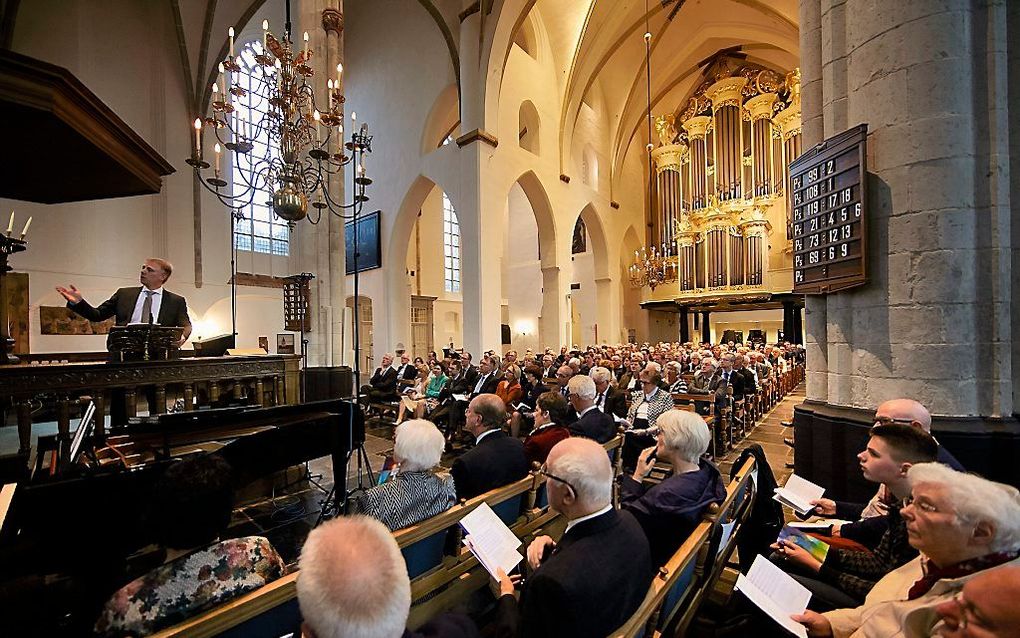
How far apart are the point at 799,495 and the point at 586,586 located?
1.79 m

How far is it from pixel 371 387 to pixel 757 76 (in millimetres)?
18525

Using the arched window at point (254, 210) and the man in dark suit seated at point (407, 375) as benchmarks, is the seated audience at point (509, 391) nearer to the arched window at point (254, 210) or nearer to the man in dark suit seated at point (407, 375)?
the man in dark suit seated at point (407, 375)

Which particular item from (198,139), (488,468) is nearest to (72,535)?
(488,468)

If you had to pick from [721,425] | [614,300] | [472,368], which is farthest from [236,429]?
[614,300]

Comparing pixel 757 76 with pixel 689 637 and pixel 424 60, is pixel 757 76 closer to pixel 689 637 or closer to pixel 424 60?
pixel 424 60

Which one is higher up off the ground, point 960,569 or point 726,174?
point 726,174

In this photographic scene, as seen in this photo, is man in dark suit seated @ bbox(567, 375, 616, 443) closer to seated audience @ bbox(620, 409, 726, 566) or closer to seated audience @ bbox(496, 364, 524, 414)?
seated audience @ bbox(620, 409, 726, 566)

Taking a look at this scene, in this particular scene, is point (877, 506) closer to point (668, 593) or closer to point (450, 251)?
point (668, 593)

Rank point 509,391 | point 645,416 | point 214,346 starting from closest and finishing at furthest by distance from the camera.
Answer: point 645,416, point 214,346, point 509,391

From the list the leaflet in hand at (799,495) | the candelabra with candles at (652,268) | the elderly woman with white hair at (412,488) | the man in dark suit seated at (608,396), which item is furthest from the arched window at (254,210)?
A: the leaflet in hand at (799,495)

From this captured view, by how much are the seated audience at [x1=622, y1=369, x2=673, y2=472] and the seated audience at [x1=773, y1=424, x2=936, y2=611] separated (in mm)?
2059

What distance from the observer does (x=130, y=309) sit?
3.88m

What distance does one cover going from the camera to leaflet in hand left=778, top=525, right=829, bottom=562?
2.00 m

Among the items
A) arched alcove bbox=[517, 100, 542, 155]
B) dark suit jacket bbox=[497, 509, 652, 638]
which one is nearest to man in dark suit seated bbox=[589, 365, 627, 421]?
dark suit jacket bbox=[497, 509, 652, 638]
